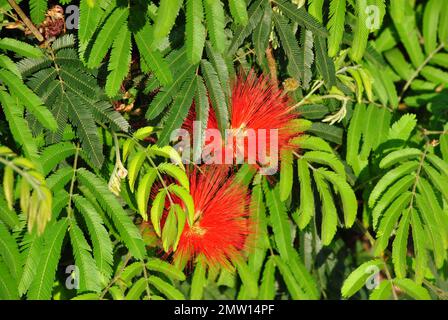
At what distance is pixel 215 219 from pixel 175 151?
0.34 m

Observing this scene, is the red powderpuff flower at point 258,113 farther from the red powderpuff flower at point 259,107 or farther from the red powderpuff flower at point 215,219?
the red powderpuff flower at point 215,219

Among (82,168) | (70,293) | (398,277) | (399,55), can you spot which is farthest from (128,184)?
(399,55)

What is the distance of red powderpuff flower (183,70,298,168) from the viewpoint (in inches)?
104

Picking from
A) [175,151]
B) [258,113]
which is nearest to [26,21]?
[175,151]

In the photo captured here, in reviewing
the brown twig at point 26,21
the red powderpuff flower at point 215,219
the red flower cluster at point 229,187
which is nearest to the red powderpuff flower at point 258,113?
the red flower cluster at point 229,187

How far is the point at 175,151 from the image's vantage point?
101 inches

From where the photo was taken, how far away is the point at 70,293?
2945 millimetres

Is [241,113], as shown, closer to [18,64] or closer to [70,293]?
[18,64]

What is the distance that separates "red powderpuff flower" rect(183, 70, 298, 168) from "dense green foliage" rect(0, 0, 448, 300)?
71 mm

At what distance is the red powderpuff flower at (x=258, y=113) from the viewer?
2643 millimetres

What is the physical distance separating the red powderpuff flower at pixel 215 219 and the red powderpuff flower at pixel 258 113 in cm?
16

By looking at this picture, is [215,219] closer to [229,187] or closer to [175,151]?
[229,187]

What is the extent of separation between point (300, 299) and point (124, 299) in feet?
2.79

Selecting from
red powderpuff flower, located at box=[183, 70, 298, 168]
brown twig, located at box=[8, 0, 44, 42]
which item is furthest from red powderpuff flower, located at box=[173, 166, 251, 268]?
brown twig, located at box=[8, 0, 44, 42]
